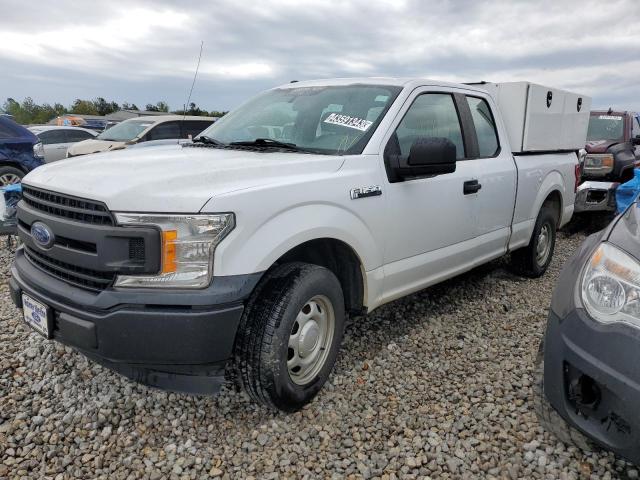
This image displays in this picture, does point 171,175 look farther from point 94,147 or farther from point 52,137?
point 52,137

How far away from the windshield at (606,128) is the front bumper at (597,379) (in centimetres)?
764

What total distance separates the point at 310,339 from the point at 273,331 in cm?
36

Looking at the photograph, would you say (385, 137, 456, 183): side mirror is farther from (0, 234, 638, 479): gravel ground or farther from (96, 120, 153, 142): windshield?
(96, 120, 153, 142): windshield

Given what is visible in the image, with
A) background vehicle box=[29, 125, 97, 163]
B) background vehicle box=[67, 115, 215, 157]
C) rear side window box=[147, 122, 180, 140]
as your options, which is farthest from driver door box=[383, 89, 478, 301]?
background vehicle box=[29, 125, 97, 163]

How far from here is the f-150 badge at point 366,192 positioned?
2714mm

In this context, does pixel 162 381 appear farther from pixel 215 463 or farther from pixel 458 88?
pixel 458 88

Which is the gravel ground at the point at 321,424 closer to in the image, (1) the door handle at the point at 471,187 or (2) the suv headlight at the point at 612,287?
(2) the suv headlight at the point at 612,287

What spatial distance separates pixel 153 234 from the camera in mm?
2072

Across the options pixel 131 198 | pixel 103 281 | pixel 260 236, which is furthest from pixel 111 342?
pixel 260 236

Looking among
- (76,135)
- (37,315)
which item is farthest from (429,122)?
(76,135)

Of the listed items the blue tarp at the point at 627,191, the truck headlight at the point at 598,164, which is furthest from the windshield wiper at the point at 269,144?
the truck headlight at the point at 598,164

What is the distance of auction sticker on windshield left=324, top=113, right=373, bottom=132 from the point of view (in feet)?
9.97

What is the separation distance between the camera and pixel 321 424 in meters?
2.61

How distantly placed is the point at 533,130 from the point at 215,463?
3.85 metres
